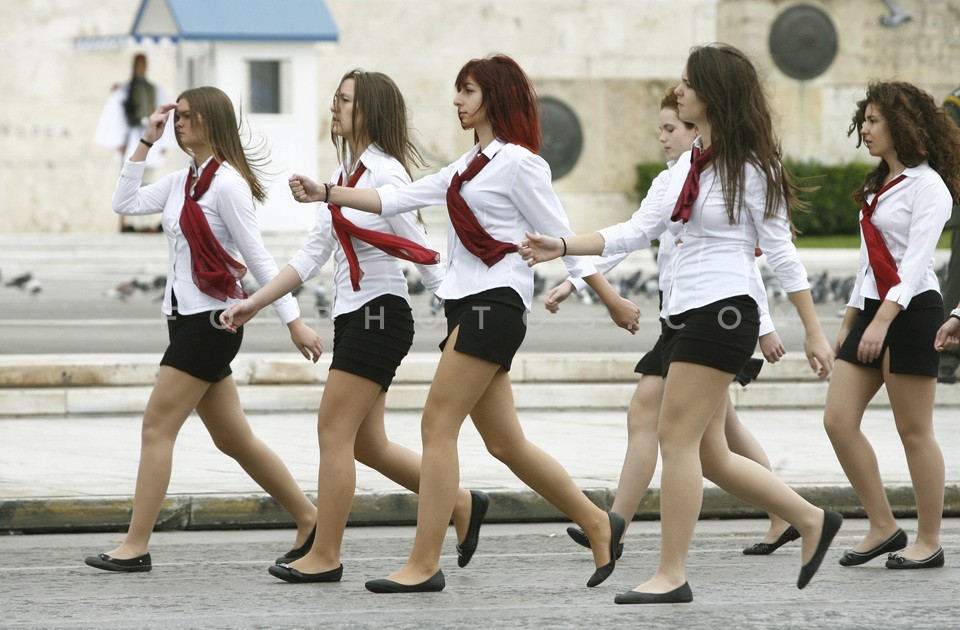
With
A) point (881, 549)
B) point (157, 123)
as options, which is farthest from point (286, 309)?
point (881, 549)

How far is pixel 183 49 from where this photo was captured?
829 inches

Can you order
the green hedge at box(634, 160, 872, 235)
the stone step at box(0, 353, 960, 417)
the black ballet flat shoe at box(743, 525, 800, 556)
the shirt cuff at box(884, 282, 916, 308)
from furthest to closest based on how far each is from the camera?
the green hedge at box(634, 160, 872, 235), the stone step at box(0, 353, 960, 417), the black ballet flat shoe at box(743, 525, 800, 556), the shirt cuff at box(884, 282, 916, 308)

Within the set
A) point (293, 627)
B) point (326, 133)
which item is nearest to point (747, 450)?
point (293, 627)

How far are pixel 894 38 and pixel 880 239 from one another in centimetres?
2158

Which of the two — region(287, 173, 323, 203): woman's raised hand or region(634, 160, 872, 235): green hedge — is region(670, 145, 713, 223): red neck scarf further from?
region(634, 160, 872, 235): green hedge

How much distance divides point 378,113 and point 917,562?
2.47 meters

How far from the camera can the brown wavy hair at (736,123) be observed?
5.07 m

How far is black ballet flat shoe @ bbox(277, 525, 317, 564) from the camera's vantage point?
5.84m

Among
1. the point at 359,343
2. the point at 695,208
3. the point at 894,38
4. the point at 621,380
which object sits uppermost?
the point at 894,38

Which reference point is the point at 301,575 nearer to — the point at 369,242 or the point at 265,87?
the point at 369,242

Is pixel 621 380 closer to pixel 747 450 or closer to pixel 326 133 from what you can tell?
pixel 747 450

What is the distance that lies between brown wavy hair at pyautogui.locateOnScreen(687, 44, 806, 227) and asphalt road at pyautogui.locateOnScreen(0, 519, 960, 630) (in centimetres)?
125

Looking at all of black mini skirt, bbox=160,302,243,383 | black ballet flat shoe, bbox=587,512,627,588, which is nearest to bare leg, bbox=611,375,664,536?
black ballet flat shoe, bbox=587,512,627,588

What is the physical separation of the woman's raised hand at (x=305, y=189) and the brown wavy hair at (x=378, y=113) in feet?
1.65
